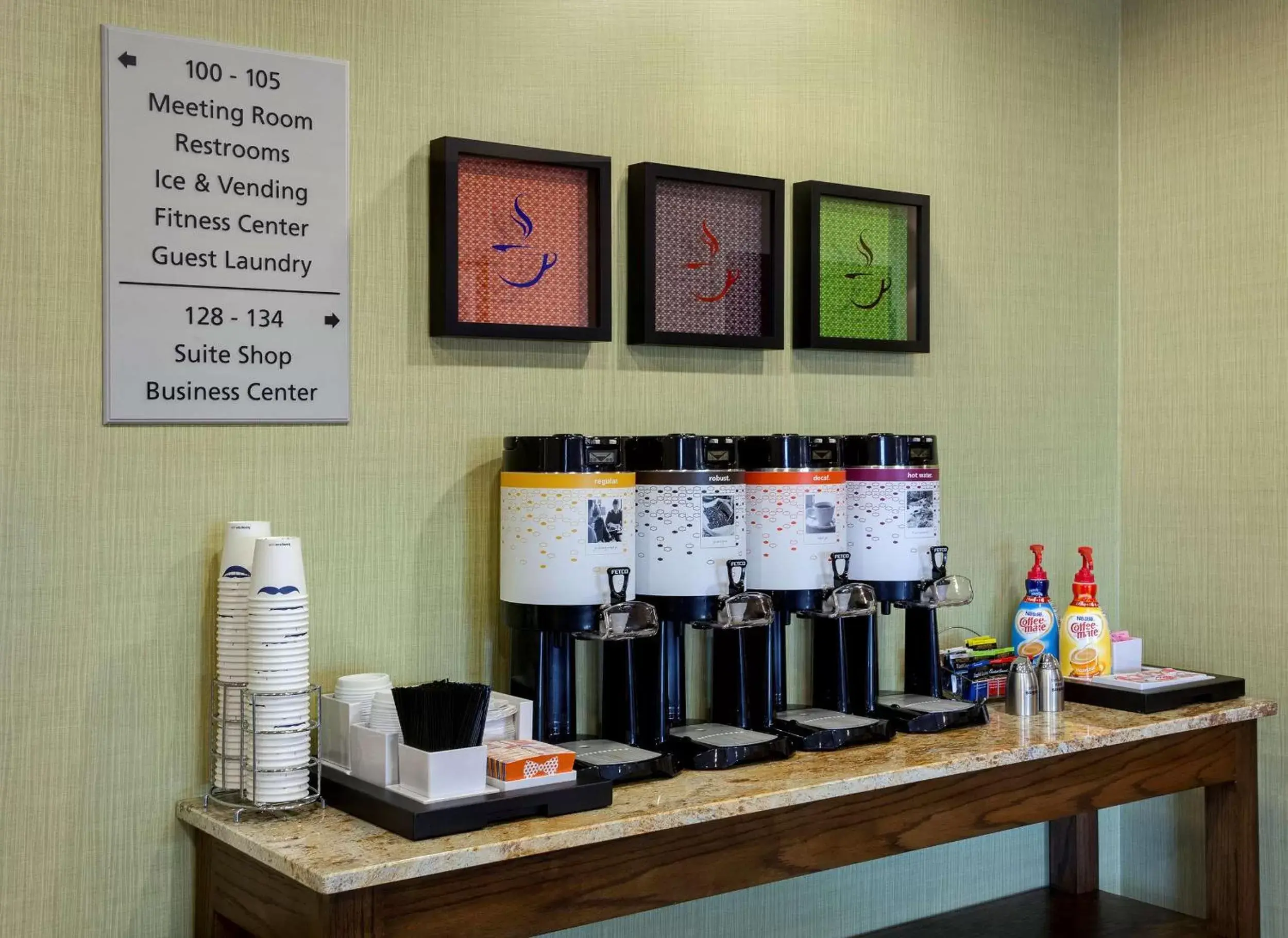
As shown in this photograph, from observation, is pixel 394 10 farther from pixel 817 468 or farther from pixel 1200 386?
pixel 1200 386

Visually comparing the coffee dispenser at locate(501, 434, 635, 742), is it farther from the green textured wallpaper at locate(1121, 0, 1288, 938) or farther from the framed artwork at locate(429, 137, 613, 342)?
the green textured wallpaper at locate(1121, 0, 1288, 938)

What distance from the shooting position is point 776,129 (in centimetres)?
251

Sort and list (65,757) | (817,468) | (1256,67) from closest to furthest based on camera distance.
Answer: (65,757) < (817,468) < (1256,67)

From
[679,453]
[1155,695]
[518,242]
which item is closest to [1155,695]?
[1155,695]

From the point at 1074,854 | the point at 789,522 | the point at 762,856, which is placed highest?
the point at 789,522

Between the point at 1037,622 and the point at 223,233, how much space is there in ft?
5.57

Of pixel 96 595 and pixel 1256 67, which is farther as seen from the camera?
pixel 1256 67

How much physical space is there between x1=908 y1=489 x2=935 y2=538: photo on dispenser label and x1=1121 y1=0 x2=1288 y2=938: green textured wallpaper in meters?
0.83

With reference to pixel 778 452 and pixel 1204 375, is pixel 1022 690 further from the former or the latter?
pixel 1204 375

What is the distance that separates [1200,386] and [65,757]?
2.31 m

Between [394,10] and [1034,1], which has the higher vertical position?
[1034,1]

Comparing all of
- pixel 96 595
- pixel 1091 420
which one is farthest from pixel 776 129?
pixel 96 595

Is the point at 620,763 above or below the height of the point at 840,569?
below

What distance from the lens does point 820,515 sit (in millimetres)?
2266
